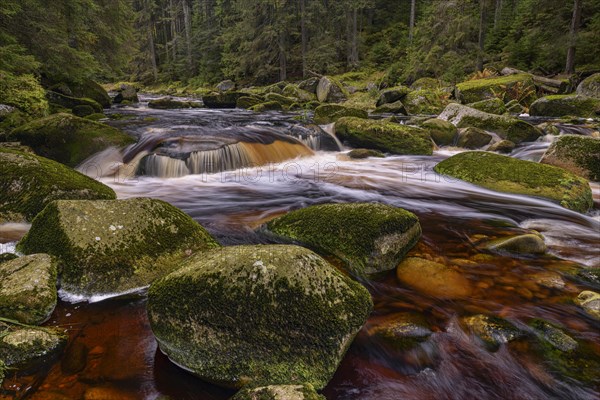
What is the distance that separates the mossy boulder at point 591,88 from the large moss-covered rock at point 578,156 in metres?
11.3

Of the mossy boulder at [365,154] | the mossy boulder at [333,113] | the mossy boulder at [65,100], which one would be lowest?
the mossy boulder at [365,154]

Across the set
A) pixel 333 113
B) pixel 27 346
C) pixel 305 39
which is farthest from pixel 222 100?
pixel 27 346

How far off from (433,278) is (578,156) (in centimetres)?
604

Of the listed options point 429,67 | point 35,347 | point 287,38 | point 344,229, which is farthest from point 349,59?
point 35,347

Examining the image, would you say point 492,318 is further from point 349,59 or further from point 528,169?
point 349,59

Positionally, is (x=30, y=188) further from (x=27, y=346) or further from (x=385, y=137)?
(x=385, y=137)

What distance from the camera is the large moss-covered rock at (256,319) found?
89.4 inches

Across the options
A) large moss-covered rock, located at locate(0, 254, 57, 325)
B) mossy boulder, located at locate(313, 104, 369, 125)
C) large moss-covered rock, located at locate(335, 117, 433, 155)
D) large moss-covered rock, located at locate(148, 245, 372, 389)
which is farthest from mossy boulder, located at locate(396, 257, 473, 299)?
mossy boulder, located at locate(313, 104, 369, 125)

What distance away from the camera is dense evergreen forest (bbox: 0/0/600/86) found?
11641 millimetres

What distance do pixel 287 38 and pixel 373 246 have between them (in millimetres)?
33799

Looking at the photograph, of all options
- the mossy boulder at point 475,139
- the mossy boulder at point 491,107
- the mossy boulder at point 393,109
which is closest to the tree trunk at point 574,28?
the mossy boulder at point 491,107

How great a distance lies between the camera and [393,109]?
18.5m

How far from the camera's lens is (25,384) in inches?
87.2

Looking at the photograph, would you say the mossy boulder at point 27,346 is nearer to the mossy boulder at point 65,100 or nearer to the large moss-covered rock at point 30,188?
the large moss-covered rock at point 30,188
